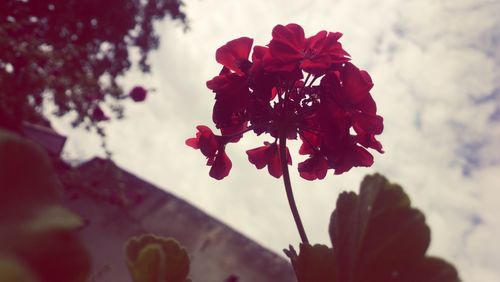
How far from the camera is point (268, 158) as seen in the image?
56.9 inches

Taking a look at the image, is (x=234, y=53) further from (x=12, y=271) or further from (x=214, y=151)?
(x=12, y=271)

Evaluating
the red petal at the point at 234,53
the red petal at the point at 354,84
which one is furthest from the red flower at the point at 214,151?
the red petal at the point at 354,84

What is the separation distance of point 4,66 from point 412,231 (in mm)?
6825

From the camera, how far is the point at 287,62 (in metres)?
1.21

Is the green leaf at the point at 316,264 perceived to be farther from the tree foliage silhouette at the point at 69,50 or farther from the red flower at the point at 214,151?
the tree foliage silhouette at the point at 69,50

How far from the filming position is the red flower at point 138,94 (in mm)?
5746

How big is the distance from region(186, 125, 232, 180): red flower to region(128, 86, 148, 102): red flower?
4.51 m

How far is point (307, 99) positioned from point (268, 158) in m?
0.26

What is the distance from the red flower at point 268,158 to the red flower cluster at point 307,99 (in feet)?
0.36

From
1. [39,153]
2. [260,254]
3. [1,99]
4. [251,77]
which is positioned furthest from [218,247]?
[39,153]

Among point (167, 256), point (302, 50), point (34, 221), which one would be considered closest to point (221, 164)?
point (302, 50)

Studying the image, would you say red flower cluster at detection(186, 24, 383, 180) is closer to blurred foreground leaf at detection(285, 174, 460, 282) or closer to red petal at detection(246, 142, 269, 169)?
red petal at detection(246, 142, 269, 169)

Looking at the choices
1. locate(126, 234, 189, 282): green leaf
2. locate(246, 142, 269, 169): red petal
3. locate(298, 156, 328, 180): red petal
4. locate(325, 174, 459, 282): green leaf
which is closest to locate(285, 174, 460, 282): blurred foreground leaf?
locate(325, 174, 459, 282): green leaf

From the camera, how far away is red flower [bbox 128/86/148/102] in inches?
226
